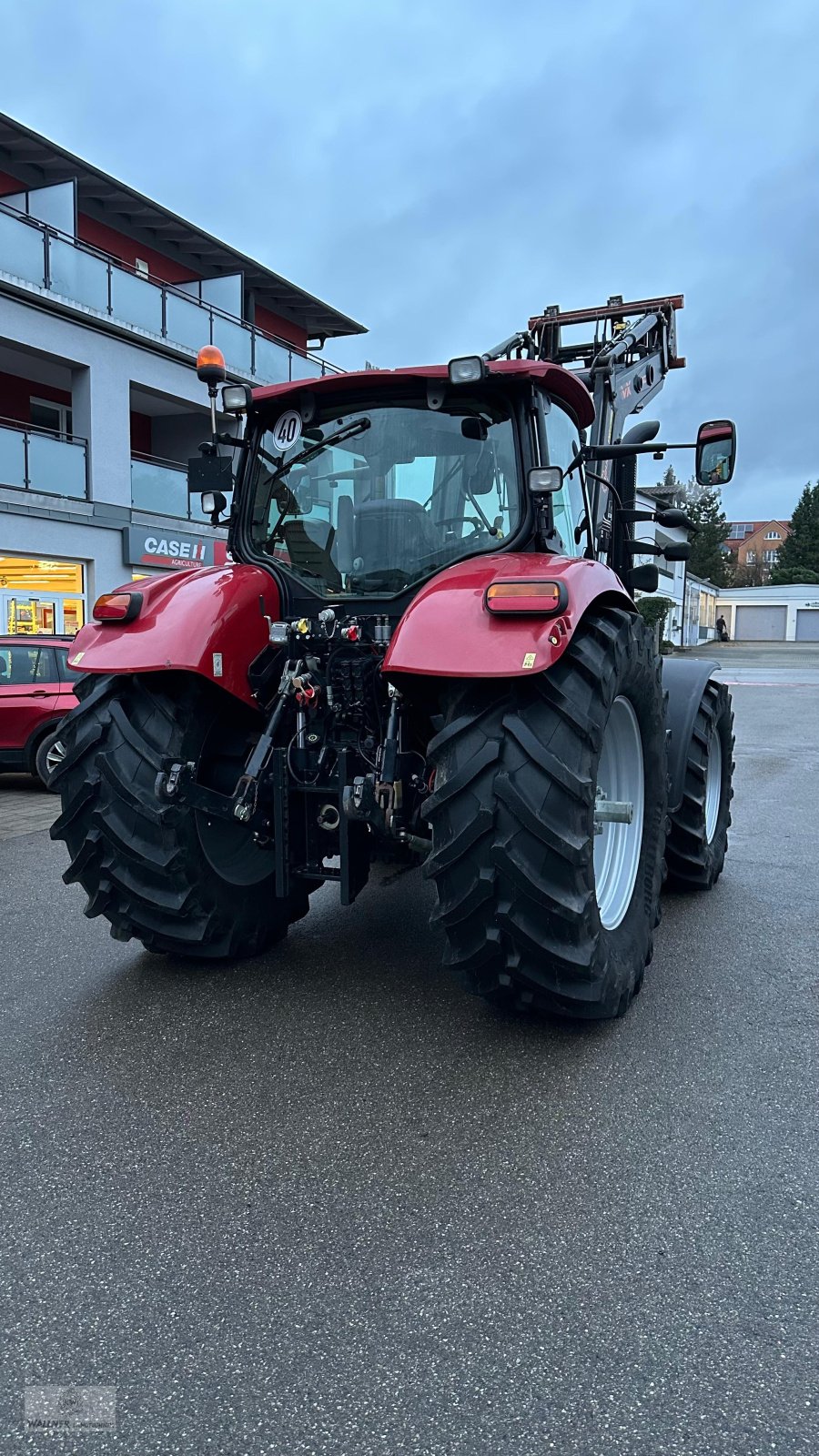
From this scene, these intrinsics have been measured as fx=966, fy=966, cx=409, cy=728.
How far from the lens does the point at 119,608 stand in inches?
145

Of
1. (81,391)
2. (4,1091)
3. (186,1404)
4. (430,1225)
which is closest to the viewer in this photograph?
(186,1404)

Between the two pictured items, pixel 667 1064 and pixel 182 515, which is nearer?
pixel 667 1064

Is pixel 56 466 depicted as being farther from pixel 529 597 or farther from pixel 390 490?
pixel 529 597

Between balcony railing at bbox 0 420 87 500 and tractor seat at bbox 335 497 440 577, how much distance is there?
479 inches

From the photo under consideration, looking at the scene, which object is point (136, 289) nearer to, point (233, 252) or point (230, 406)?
point (233, 252)

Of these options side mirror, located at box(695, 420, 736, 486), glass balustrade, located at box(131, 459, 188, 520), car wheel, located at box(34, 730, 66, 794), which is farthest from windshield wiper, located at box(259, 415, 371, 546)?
glass balustrade, located at box(131, 459, 188, 520)

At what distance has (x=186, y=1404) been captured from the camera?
5.87 feet

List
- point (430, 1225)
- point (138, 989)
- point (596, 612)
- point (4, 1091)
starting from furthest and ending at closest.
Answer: point (138, 989) < point (596, 612) < point (4, 1091) < point (430, 1225)

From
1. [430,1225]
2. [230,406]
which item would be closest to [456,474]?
[230,406]

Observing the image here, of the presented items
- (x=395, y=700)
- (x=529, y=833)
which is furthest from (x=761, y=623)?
(x=529, y=833)

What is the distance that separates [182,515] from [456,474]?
15.0 meters

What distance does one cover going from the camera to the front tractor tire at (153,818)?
3504 mm

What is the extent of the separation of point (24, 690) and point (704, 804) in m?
6.68

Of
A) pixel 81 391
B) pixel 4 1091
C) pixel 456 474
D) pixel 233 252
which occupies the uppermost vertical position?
pixel 233 252
